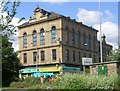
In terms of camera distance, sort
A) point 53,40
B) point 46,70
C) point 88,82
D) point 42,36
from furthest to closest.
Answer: point 42,36
point 53,40
point 46,70
point 88,82

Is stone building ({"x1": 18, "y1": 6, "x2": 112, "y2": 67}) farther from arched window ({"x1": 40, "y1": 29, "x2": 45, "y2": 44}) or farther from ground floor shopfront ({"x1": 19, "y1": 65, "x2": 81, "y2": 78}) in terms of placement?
ground floor shopfront ({"x1": 19, "y1": 65, "x2": 81, "y2": 78})

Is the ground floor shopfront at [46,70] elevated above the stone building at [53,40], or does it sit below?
below

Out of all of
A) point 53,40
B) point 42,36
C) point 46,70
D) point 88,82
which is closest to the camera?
point 88,82

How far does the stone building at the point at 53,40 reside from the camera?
70312 millimetres

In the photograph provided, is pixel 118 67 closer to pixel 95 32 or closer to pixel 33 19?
pixel 33 19

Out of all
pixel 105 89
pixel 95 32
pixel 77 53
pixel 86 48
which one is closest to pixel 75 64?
pixel 77 53

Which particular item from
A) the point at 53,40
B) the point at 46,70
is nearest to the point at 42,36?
the point at 53,40

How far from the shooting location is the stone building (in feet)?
231

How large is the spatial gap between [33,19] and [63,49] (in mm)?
13214

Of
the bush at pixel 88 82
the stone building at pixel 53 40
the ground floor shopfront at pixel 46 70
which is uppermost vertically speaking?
the stone building at pixel 53 40

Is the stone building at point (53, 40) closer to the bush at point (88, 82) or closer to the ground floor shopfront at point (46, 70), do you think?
the ground floor shopfront at point (46, 70)

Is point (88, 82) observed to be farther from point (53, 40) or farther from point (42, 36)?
point (42, 36)

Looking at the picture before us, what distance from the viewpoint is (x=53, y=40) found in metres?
71.9

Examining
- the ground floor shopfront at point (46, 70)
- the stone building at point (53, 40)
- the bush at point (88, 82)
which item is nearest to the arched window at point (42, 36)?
the stone building at point (53, 40)
